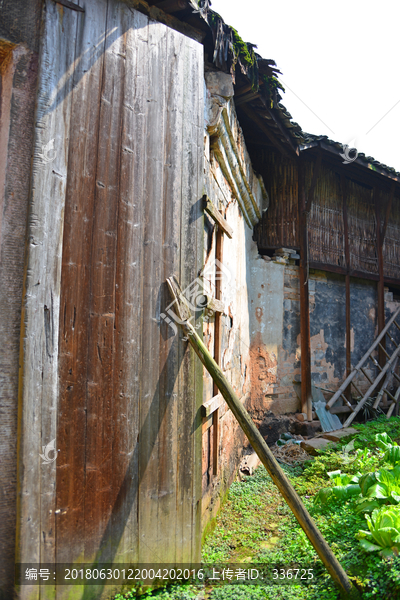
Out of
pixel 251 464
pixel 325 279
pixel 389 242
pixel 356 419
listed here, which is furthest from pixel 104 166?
pixel 389 242

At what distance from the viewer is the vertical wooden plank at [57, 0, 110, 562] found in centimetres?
218

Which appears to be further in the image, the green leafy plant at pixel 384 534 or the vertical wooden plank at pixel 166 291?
the vertical wooden plank at pixel 166 291

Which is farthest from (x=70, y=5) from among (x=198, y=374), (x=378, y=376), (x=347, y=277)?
(x=378, y=376)

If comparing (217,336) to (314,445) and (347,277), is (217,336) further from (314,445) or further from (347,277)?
(347,277)

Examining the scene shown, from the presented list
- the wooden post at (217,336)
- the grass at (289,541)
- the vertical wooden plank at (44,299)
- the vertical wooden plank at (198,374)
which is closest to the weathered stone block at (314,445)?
the grass at (289,541)

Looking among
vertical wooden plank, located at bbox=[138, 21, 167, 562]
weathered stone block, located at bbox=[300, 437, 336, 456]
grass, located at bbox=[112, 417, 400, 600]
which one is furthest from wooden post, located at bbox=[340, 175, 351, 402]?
vertical wooden plank, located at bbox=[138, 21, 167, 562]

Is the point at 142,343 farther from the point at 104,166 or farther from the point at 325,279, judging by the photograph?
the point at 325,279

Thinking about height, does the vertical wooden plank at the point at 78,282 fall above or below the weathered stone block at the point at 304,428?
above

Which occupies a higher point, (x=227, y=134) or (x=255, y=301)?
(x=227, y=134)

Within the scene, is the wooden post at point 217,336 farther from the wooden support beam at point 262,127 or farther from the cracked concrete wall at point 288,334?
the cracked concrete wall at point 288,334

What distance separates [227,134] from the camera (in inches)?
156

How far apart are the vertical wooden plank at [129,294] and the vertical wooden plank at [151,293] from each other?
4cm

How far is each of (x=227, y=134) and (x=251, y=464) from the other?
382 cm

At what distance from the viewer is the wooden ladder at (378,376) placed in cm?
685
